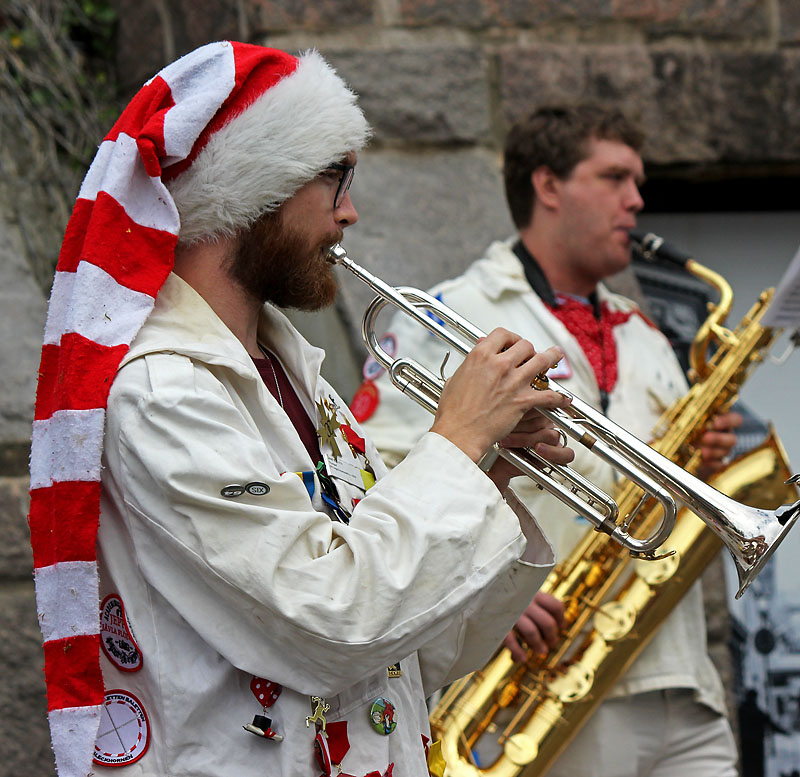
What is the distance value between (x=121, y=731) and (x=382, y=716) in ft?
1.37

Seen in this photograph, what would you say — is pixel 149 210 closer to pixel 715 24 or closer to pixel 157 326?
pixel 157 326

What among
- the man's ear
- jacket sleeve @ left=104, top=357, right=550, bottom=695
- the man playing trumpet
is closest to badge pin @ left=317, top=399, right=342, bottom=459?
the man playing trumpet

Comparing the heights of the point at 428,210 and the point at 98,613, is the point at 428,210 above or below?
below

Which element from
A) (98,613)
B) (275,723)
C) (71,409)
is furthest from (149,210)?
(275,723)

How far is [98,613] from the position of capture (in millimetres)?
1856

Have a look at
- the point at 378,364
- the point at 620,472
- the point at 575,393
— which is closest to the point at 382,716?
the point at 620,472

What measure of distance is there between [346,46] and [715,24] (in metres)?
1.38

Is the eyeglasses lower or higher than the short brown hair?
higher

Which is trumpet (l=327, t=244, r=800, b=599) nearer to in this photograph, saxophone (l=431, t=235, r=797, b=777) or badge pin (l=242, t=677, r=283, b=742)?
badge pin (l=242, t=677, r=283, b=742)

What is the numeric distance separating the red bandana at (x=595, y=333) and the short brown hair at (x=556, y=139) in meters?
0.33

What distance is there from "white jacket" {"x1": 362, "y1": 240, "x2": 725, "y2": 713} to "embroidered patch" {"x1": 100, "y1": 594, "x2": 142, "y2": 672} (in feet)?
4.22

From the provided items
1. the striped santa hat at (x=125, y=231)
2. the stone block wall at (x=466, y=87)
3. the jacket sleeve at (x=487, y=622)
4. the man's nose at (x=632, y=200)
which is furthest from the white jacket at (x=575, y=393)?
the striped santa hat at (x=125, y=231)

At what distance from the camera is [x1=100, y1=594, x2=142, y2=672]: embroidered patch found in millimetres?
1869

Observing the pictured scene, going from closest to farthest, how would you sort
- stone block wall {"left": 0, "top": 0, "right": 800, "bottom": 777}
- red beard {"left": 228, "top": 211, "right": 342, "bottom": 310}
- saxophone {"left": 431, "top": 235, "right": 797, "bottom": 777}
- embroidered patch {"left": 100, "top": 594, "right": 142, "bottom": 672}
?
embroidered patch {"left": 100, "top": 594, "right": 142, "bottom": 672}
red beard {"left": 228, "top": 211, "right": 342, "bottom": 310}
saxophone {"left": 431, "top": 235, "right": 797, "bottom": 777}
stone block wall {"left": 0, "top": 0, "right": 800, "bottom": 777}
